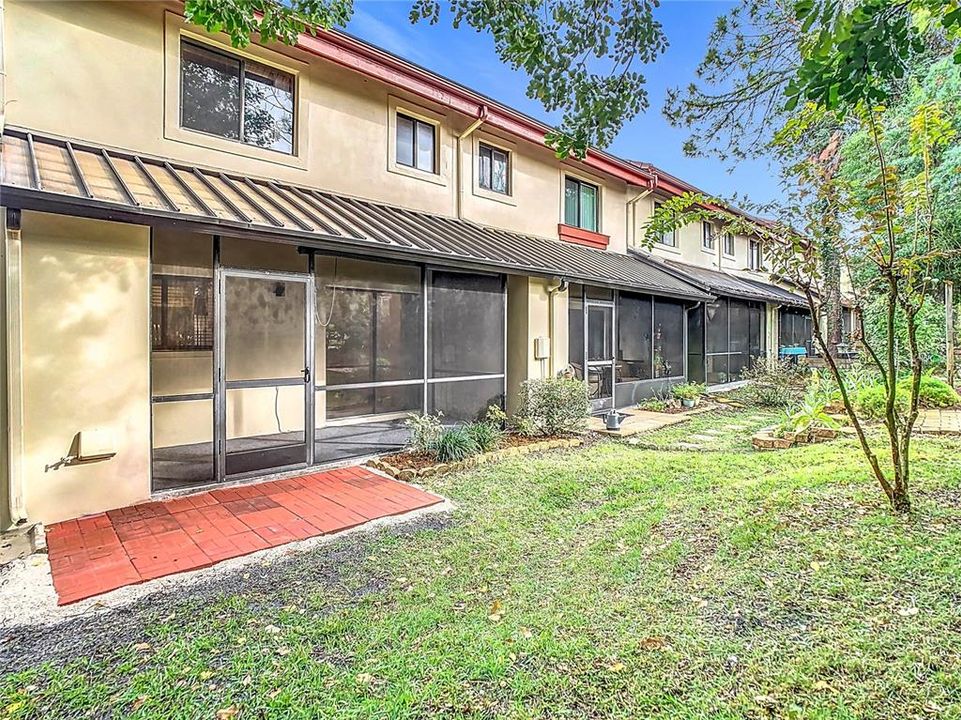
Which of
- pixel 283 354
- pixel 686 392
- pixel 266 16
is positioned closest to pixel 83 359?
pixel 283 354

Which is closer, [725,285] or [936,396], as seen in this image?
[936,396]

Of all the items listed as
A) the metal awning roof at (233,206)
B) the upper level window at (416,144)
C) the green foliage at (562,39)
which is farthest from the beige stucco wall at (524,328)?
the green foliage at (562,39)

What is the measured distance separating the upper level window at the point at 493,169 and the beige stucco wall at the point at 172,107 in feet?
0.64

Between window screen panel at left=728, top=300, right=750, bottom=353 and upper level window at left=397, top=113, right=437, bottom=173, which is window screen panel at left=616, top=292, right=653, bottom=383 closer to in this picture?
window screen panel at left=728, top=300, right=750, bottom=353

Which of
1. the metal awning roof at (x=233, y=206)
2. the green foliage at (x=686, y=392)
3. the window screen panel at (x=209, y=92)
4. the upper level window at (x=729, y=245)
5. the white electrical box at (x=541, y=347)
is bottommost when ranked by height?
the green foliage at (x=686, y=392)

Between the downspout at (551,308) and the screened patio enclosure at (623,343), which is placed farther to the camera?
the screened patio enclosure at (623,343)

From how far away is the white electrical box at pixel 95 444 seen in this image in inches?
199

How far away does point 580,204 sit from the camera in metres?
13.1

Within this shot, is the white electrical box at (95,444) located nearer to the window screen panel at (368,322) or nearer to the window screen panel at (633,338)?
the window screen panel at (368,322)

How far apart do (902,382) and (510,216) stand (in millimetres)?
8614

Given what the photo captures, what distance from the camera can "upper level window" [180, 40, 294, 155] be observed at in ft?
22.7

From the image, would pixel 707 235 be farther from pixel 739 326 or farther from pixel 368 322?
pixel 368 322

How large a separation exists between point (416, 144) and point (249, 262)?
13.9ft

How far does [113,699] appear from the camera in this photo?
107 inches
